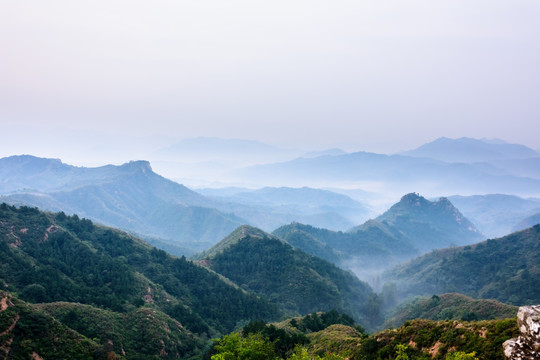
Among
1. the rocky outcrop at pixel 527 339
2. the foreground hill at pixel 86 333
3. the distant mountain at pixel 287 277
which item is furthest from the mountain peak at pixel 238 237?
the rocky outcrop at pixel 527 339

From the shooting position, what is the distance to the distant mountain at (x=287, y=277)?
118 metres

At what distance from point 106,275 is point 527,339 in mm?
88206

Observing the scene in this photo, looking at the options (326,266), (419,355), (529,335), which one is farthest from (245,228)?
(529,335)

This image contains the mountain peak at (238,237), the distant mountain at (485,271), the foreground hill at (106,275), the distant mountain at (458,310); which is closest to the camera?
the foreground hill at (106,275)

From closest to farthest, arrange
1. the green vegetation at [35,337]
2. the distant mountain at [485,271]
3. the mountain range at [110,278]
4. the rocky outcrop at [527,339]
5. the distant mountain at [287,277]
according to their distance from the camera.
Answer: the rocky outcrop at [527,339] → the green vegetation at [35,337] → the mountain range at [110,278] → the distant mountain at [287,277] → the distant mountain at [485,271]

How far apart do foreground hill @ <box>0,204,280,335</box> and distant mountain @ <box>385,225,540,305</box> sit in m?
94.5

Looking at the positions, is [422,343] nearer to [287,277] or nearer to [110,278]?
[110,278]

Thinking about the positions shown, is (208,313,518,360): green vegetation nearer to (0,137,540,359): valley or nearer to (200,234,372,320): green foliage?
(0,137,540,359): valley

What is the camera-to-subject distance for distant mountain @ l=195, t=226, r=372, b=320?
4652 inches

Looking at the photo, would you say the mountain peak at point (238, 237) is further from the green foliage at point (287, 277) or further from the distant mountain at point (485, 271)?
the distant mountain at point (485, 271)

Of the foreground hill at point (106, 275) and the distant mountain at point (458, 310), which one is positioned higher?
the foreground hill at point (106, 275)

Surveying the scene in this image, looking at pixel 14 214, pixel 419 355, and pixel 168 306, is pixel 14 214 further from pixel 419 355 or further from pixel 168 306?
pixel 419 355

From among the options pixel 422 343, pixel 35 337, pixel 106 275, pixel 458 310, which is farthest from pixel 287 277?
pixel 35 337

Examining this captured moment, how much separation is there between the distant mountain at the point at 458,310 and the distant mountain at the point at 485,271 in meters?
36.4
